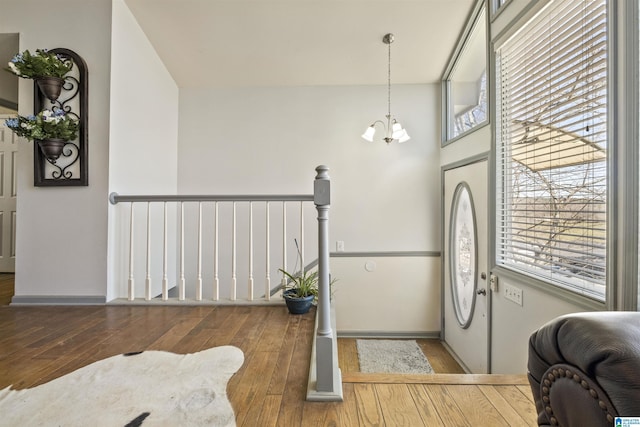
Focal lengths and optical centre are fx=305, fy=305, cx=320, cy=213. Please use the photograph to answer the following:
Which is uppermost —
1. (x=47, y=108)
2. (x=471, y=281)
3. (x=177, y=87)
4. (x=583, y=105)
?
(x=177, y=87)

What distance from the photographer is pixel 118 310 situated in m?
2.43

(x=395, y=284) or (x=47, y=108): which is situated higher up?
(x=47, y=108)

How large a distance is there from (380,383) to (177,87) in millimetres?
3761

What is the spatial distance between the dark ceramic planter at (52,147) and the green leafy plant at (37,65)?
493 mm

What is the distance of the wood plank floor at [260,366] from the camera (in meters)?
1.26

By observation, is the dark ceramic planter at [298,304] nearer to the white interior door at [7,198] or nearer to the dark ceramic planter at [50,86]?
the dark ceramic planter at [50,86]

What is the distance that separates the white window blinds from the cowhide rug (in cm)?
188

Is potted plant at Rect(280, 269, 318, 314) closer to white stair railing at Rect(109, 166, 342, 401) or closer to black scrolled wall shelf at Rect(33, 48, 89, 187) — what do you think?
white stair railing at Rect(109, 166, 342, 401)

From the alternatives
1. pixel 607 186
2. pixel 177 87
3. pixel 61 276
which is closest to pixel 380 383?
pixel 607 186

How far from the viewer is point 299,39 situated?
3016 mm

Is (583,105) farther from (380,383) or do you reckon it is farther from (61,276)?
(61,276)

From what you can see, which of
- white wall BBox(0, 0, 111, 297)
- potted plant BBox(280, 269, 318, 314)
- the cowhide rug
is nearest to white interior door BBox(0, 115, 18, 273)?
white wall BBox(0, 0, 111, 297)

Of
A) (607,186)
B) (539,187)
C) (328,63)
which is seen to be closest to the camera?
(607,186)

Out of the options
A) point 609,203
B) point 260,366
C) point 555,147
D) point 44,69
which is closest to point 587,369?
point 609,203
